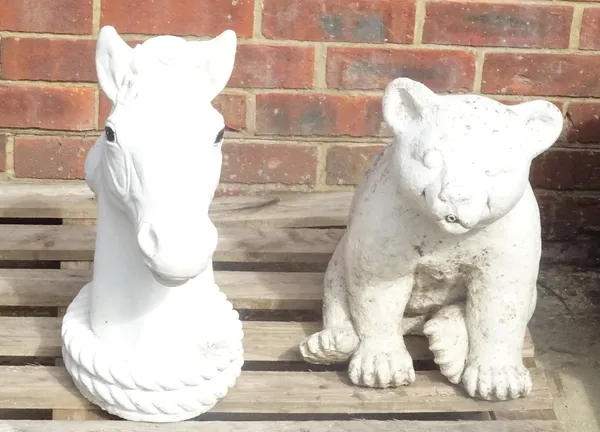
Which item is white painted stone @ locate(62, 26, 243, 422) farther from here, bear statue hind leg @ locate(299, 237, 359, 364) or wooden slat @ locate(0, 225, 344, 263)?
wooden slat @ locate(0, 225, 344, 263)

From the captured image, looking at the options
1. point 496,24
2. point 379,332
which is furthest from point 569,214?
point 379,332

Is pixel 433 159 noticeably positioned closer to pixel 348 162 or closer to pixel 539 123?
pixel 539 123

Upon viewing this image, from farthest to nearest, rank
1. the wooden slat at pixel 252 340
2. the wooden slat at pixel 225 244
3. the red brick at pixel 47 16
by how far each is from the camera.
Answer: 1. the red brick at pixel 47 16
2. the wooden slat at pixel 225 244
3. the wooden slat at pixel 252 340

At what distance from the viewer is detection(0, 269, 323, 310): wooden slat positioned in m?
1.55

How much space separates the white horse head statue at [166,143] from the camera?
41.9 inches

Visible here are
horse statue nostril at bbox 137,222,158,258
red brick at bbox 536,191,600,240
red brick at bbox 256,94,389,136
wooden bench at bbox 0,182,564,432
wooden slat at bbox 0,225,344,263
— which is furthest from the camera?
red brick at bbox 536,191,600,240

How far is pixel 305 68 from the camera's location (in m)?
1.87

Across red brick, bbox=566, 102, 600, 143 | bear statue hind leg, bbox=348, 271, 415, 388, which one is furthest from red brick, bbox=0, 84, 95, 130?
red brick, bbox=566, 102, 600, 143

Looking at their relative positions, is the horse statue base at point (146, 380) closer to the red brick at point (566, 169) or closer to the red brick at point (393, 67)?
the red brick at point (393, 67)

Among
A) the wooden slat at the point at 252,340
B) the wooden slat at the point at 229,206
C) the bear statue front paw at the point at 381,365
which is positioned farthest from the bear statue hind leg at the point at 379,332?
the wooden slat at the point at 229,206

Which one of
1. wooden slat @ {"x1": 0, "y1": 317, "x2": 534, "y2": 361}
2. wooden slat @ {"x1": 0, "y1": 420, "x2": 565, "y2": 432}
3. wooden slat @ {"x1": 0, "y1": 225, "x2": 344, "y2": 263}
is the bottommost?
wooden slat @ {"x1": 0, "y1": 420, "x2": 565, "y2": 432}

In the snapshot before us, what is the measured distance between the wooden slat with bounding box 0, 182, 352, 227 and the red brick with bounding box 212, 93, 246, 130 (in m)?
0.15

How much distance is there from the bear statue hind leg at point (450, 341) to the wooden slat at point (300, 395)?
0.04 m

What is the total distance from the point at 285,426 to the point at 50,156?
0.88 metres
